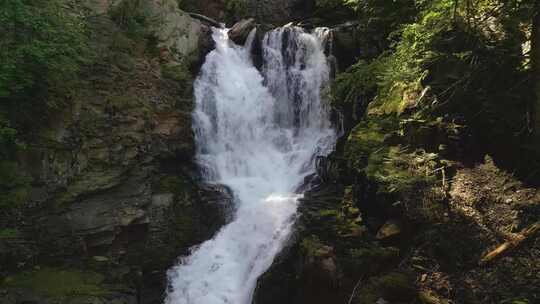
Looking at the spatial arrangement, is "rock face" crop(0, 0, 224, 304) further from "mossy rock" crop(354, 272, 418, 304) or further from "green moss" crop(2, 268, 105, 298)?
"mossy rock" crop(354, 272, 418, 304)

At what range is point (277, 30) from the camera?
17703mm

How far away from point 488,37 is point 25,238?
1006 cm

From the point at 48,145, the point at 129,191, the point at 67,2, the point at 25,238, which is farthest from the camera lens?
the point at 67,2

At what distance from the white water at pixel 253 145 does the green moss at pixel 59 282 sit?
1647 millimetres

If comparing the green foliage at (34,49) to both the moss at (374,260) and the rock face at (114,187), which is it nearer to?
the rock face at (114,187)

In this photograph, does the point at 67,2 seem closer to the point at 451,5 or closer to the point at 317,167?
the point at 317,167

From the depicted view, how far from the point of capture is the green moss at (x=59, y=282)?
A: 8516 millimetres

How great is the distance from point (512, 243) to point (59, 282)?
8216mm

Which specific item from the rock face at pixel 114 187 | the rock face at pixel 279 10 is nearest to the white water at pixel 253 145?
the rock face at pixel 114 187

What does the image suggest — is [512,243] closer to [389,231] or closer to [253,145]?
[389,231]

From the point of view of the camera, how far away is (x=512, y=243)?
627 centimetres

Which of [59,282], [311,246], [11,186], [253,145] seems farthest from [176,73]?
[311,246]

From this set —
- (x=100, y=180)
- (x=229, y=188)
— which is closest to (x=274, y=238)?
(x=229, y=188)

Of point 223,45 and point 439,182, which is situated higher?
point 223,45
